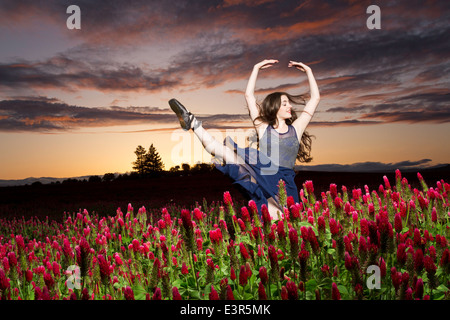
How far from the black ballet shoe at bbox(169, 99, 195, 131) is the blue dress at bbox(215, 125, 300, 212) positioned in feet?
2.47

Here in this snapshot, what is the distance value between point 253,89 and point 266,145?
104 cm

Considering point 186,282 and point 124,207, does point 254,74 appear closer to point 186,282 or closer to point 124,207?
point 186,282

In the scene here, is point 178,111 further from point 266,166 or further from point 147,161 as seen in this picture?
point 147,161

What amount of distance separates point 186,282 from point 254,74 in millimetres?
4401

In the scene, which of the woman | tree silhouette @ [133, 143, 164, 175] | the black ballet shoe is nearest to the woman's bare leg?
the woman

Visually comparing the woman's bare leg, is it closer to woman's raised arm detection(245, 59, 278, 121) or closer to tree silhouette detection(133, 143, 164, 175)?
woman's raised arm detection(245, 59, 278, 121)

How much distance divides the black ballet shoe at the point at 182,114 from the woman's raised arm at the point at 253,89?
1067mm

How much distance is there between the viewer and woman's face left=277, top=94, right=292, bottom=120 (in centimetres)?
666

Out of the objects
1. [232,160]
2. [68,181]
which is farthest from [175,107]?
[68,181]

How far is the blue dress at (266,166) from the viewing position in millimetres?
6180

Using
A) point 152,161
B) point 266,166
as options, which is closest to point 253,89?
point 266,166

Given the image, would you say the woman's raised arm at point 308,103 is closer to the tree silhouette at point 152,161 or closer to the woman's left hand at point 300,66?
the woman's left hand at point 300,66

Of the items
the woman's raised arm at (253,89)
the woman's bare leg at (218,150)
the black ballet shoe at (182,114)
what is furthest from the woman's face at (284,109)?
the black ballet shoe at (182,114)
